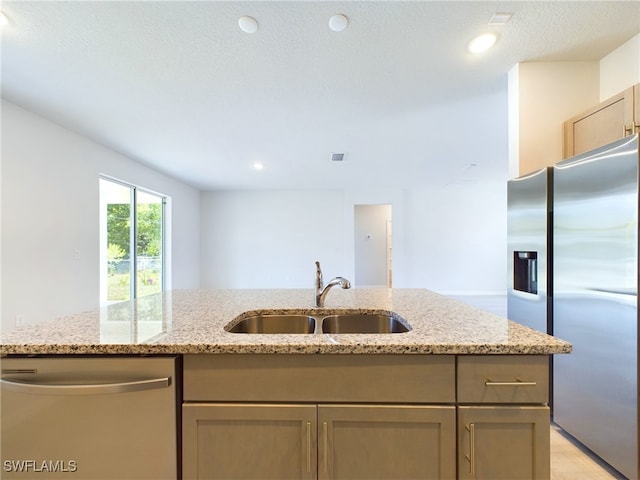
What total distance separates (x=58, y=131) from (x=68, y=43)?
1799 mm

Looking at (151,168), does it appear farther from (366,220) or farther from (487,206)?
(487,206)

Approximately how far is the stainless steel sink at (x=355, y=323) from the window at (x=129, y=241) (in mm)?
3680

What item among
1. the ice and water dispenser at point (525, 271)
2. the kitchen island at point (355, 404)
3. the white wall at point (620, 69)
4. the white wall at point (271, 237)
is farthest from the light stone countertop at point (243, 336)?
the white wall at point (271, 237)

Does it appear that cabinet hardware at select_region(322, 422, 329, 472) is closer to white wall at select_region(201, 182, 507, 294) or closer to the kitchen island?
the kitchen island

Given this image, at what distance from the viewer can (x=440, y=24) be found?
68.3 inches

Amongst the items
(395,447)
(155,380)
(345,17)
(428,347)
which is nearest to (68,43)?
(345,17)

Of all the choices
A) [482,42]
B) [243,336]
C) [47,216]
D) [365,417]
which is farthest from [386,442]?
[47,216]

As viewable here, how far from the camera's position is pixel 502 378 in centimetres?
94

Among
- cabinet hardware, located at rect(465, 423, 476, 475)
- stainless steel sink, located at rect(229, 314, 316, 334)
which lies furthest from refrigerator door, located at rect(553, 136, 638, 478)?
stainless steel sink, located at rect(229, 314, 316, 334)

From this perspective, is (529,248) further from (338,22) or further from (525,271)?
(338,22)

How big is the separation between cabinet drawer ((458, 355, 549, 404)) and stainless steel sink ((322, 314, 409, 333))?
0.60 meters

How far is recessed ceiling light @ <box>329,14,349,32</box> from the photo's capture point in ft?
5.49

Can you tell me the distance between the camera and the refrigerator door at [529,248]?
6.25 ft

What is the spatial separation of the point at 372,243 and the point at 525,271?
668cm
